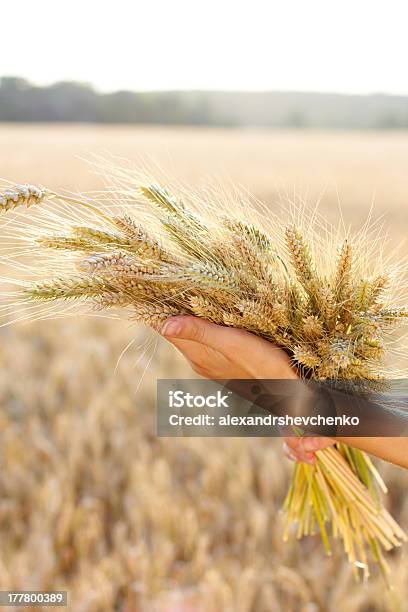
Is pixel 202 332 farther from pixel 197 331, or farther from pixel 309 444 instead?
pixel 309 444

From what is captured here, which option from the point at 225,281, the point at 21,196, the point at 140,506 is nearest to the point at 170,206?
the point at 225,281

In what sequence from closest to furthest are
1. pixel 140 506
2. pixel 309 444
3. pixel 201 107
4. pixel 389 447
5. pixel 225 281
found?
1. pixel 225 281
2. pixel 389 447
3. pixel 309 444
4. pixel 140 506
5. pixel 201 107

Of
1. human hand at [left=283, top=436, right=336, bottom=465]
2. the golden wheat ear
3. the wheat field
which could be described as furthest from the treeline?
the golden wheat ear

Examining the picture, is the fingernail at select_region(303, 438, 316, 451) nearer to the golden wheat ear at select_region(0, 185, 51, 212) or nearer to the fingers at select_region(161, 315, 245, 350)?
the fingers at select_region(161, 315, 245, 350)

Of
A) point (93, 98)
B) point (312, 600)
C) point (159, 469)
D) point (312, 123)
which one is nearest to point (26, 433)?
point (159, 469)

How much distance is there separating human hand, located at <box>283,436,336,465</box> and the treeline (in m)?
39.0

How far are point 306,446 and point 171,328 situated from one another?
0.38 m

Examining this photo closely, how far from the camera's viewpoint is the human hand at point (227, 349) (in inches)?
39.1

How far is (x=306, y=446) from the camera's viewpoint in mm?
1193

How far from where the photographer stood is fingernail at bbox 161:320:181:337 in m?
0.98

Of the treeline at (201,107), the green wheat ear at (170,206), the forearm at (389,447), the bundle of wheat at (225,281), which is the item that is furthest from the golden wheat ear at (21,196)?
the treeline at (201,107)

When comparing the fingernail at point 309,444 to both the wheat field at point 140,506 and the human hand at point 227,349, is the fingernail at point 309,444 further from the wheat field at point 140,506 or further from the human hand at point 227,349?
the wheat field at point 140,506

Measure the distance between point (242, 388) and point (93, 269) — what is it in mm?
364

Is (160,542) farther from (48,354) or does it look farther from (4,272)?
(4,272)
